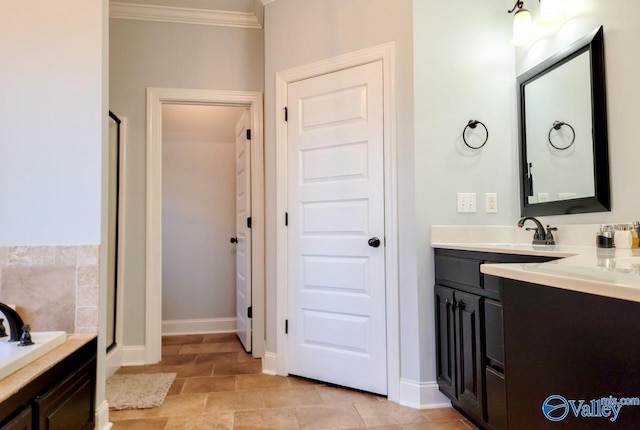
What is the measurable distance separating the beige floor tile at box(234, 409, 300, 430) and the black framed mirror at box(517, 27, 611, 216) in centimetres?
176

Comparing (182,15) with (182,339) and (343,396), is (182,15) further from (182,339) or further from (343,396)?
(343,396)

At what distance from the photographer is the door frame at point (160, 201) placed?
117 inches

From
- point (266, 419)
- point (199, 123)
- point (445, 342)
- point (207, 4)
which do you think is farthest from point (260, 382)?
point (207, 4)

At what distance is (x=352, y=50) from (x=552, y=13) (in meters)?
1.10

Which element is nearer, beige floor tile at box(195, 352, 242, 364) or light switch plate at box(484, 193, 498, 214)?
light switch plate at box(484, 193, 498, 214)

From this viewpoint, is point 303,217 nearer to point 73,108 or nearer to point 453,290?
point 453,290

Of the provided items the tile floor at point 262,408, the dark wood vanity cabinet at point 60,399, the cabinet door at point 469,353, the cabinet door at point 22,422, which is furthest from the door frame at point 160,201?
the cabinet door at point 22,422

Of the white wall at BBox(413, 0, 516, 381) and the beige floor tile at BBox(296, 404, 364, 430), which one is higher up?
the white wall at BBox(413, 0, 516, 381)

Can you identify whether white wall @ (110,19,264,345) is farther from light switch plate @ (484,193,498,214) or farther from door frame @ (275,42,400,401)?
light switch plate @ (484,193,498,214)

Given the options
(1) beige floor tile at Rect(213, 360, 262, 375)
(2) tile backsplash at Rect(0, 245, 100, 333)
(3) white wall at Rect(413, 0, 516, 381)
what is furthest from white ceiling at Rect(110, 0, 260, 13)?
(1) beige floor tile at Rect(213, 360, 262, 375)

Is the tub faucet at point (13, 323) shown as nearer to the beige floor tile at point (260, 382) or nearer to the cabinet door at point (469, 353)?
the beige floor tile at point (260, 382)

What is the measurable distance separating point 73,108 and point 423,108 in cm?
184

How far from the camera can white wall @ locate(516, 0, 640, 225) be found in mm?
1622

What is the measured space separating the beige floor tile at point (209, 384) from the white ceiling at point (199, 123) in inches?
94.7
